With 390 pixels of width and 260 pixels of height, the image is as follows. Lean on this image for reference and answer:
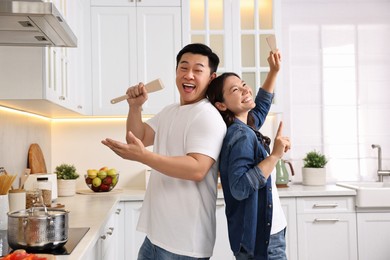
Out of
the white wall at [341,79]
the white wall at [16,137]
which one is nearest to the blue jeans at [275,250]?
the white wall at [16,137]

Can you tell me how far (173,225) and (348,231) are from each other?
2044 mm

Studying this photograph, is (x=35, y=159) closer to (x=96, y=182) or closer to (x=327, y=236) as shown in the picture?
(x=96, y=182)

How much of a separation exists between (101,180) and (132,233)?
44 centimetres

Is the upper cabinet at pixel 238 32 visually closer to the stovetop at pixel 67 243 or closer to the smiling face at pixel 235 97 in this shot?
the smiling face at pixel 235 97

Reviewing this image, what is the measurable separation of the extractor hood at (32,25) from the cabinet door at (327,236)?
212cm

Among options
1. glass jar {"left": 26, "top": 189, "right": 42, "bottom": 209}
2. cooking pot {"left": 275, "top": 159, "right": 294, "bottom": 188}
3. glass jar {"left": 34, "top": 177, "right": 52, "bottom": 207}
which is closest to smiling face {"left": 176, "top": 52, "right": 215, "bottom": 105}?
glass jar {"left": 26, "top": 189, "right": 42, "bottom": 209}

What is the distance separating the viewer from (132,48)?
3654 millimetres

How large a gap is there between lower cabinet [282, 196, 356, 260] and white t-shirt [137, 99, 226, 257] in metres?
1.73

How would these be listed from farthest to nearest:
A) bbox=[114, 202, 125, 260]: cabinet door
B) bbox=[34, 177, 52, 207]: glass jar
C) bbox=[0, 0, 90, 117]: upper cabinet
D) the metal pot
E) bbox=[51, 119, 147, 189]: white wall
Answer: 1. bbox=[51, 119, 147, 189]: white wall
2. bbox=[114, 202, 125, 260]: cabinet door
3. bbox=[34, 177, 52, 207]: glass jar
4. bbox=[0, 0, 90, 117]: upper cabinet
5. the metal pot

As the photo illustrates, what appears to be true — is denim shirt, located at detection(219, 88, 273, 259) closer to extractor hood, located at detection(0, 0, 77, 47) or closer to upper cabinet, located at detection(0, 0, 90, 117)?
extractor hood, located at detection(0, 0, 77, 47)

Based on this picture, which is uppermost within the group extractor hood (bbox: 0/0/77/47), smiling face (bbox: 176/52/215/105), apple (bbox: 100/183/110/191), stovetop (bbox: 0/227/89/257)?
extractor hood (bbox: 0/0/77/47)

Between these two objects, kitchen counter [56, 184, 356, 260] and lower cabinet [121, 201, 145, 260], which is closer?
kitchen counter [56, 184, 356, 260]

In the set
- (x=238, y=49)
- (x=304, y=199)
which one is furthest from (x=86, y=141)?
(x=304, y=199)

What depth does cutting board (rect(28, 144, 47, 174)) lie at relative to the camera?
3.10m
